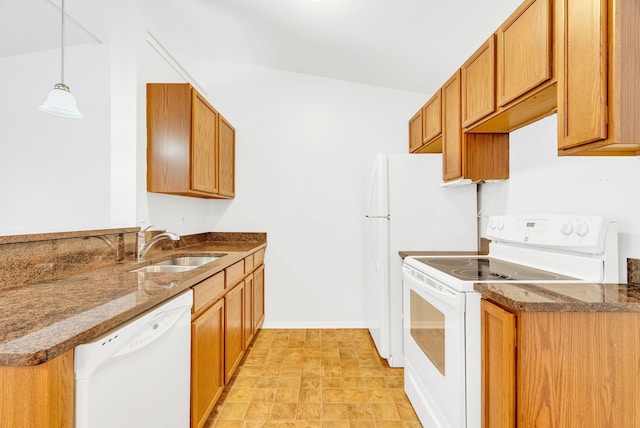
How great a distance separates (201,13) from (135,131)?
1104mm

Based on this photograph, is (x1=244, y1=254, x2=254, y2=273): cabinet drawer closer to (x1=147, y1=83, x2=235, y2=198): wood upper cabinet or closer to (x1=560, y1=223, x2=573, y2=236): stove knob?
(x1=147, y1=83, x2=235, y2=198): wood upper cabinet

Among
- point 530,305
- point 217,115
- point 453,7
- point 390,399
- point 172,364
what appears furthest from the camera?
point 217,115

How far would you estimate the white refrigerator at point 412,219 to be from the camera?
2480 millimetres

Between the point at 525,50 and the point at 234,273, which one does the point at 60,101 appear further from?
the point at 525,50

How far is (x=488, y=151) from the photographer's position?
214 cm

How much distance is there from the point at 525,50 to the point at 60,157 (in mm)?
3677

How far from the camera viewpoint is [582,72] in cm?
112

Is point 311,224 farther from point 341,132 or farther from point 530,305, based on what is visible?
point 530,305

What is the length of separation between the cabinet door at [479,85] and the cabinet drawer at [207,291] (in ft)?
5.86

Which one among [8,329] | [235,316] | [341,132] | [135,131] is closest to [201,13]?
[135,131]

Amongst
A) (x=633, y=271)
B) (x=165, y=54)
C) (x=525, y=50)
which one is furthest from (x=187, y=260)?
(x=633, y=271)

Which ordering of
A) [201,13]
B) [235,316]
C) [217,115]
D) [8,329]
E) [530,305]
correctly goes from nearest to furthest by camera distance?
[8,329] < [530,305] < [235,316] < [201,13] < [217,115]

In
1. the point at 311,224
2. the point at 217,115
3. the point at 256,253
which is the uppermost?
the point at 217,115

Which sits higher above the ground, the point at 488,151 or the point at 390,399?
the point at 488,151
